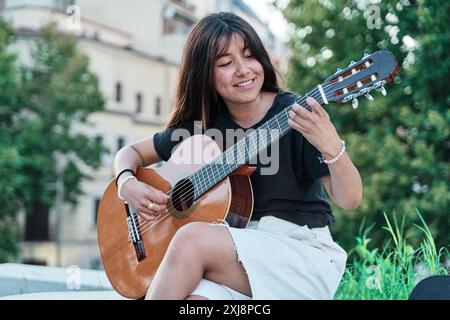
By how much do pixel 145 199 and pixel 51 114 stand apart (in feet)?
61.0

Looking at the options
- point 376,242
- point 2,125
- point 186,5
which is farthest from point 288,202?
point 186,5

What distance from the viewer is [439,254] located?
126 inches

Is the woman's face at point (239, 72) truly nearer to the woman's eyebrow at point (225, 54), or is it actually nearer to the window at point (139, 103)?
the woman's eyebrow at point (225, 54)

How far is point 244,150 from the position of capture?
225cm

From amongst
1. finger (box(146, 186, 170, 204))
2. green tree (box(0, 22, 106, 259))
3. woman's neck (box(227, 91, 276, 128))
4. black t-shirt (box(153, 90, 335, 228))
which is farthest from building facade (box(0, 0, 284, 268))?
black t-shirt (box(153, 90, 335, 228))

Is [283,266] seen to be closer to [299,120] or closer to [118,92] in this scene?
[299,120]

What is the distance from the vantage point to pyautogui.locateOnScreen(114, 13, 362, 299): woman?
1.88 metres

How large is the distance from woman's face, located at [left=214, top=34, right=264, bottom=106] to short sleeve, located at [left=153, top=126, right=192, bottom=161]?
1.24 ft

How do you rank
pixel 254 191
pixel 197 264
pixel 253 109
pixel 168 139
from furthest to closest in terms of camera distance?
pixel 168 139 < pixel 253 109 < pixel 254 191 < pixel 197 264

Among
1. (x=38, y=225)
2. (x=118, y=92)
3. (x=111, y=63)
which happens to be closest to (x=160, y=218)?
(x=38, y=225)

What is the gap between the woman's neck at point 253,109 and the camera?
235 centimetres

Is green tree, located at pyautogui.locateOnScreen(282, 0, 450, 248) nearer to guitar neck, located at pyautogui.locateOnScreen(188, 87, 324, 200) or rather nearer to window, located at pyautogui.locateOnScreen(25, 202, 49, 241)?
guitar neck, located at pyautogui.locateOnScreen(188, 87, 324, 200)

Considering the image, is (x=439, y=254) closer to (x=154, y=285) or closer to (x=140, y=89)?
(x=154, y=285)

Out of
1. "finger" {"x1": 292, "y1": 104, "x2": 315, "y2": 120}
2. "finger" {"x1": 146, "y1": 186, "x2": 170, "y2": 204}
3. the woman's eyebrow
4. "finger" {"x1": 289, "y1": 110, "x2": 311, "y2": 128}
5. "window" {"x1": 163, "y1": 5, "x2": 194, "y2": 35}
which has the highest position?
"window" {"x1": 163, "y1": 5, "x2": 194, "y2": 35}
